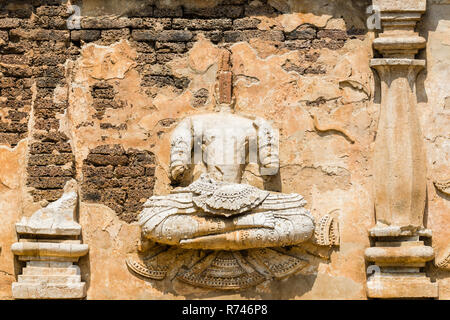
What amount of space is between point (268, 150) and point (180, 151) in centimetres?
60

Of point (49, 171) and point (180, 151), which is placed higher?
point (180, 151)

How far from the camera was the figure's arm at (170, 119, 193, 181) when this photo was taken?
7.56m

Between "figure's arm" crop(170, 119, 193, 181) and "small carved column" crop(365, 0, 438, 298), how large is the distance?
1300 millimetres

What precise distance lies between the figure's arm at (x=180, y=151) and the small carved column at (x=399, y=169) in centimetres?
130

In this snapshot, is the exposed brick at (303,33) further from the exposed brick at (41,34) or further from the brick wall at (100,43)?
the exposed brick at (41,34)

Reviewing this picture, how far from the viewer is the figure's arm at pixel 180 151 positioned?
7.56m

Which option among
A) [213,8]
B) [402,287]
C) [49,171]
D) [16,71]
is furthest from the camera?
[213,8]

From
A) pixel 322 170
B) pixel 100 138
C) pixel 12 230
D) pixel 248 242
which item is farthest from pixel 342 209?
pixel 12 230

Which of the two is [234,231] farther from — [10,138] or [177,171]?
[10,138]

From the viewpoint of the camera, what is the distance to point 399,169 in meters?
7.61

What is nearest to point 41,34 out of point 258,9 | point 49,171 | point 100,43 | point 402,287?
point 100,43

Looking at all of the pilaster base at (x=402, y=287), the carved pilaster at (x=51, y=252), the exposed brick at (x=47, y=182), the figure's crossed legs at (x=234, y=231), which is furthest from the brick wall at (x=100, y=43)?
the pilaster base at (x=402, y=287)

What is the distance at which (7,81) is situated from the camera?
25.6ft

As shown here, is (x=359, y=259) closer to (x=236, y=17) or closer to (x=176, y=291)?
(x=176, y=291)
